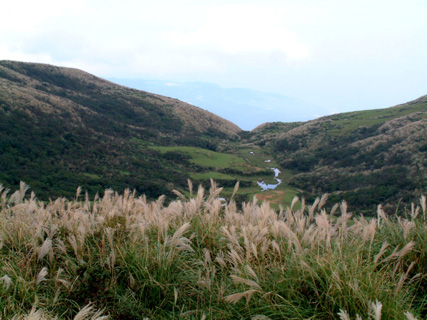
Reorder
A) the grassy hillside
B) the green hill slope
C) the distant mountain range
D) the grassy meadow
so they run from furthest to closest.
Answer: the green hill slope, the distant mountain range, the grassy hillside, the grassy meadow

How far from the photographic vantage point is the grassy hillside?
26141 mm

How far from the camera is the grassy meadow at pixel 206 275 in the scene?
2785mm

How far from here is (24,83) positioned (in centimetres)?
5897

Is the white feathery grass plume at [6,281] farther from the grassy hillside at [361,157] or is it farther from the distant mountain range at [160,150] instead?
the grassy hillside at [361,157]

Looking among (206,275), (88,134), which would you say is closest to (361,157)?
(88,134)

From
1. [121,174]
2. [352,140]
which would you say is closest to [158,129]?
[121,174]

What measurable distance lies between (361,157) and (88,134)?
38.8m

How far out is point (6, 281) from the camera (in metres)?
2.87

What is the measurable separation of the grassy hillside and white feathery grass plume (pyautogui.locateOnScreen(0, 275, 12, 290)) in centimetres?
2293

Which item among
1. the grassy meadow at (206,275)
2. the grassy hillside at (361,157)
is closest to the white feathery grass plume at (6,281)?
the grassy meadow at (206,275)

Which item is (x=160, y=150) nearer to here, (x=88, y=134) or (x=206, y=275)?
(x=88, y=134)

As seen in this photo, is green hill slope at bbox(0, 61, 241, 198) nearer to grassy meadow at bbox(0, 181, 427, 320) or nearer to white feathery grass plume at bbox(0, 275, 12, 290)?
grassy meadow at bbox(0, 181, 427, 320)

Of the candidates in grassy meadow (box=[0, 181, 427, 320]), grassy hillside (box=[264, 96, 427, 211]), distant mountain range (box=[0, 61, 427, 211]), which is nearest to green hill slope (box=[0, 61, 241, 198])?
distant mountain range (box=[0, 61, 427, 211])

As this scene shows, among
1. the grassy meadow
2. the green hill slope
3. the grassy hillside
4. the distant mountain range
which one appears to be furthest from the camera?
the green hill slope
